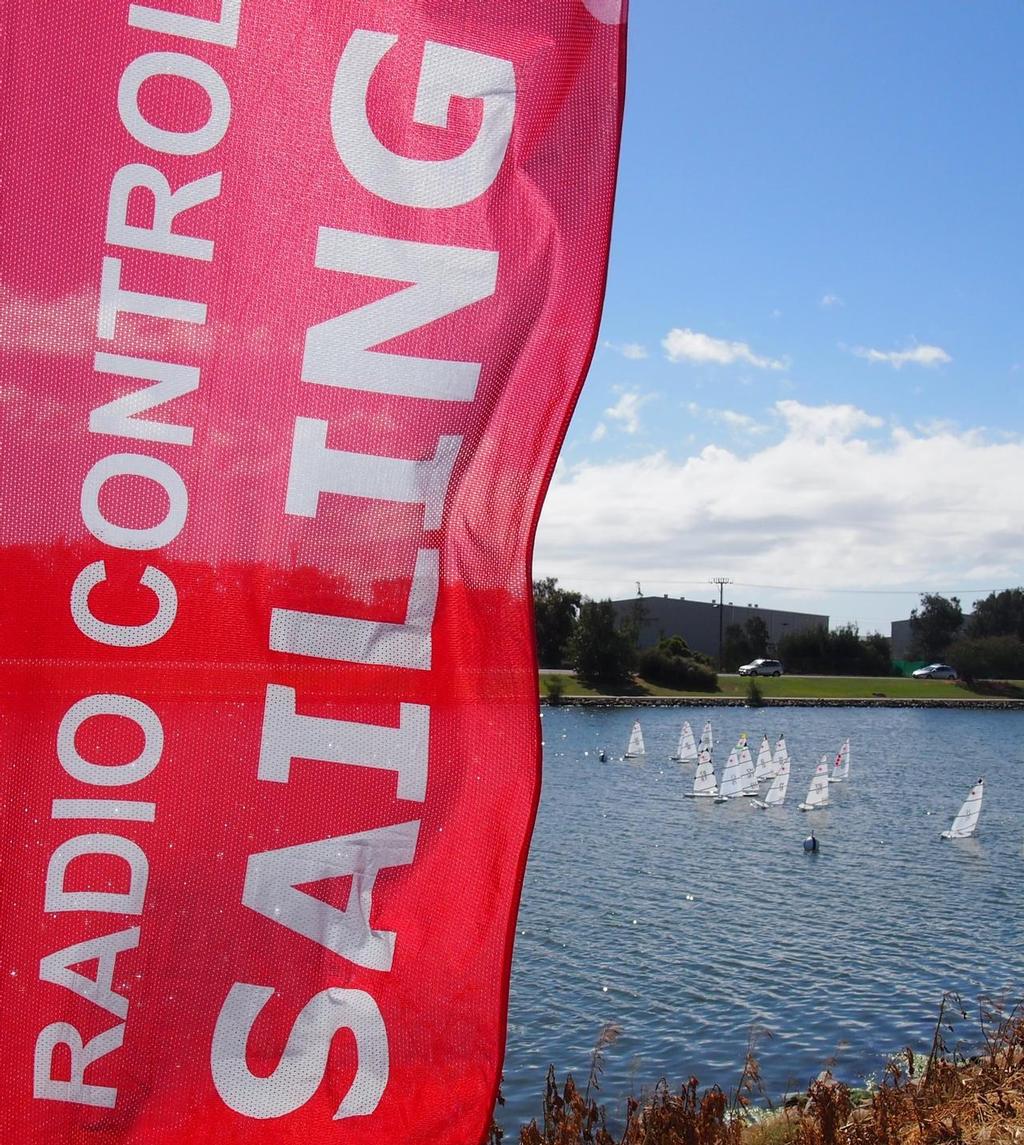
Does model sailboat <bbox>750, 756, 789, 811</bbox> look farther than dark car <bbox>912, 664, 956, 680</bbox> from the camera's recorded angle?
No

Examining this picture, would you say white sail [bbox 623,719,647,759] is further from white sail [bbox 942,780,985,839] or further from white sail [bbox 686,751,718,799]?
white sail [bbox 942,780,985,839]

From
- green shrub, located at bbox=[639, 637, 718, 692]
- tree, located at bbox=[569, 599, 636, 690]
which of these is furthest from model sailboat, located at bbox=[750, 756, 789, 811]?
green shrub, located at bbox=[639, 637, 718, 692]

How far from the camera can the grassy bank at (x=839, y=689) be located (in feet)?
308

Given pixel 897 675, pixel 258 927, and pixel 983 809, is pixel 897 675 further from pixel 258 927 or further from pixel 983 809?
pixel 258 927

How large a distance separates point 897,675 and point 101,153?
125225 mm

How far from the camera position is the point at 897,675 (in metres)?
121

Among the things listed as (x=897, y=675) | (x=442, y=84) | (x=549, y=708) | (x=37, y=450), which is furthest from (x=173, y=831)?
(x=897, y=675)

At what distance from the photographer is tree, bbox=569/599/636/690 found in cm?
9506

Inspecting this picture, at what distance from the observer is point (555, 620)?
10238cm

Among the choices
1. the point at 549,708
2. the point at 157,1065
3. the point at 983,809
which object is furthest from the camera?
the point at 549,708

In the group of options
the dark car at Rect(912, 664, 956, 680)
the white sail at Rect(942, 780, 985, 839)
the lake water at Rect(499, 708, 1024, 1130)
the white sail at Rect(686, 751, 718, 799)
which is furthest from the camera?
the dark car at Rect(912, 664, 956, 680)

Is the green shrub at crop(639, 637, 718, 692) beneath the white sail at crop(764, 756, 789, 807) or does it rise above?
above

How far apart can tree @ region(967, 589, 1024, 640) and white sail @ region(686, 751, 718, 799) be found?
90333 millimetres

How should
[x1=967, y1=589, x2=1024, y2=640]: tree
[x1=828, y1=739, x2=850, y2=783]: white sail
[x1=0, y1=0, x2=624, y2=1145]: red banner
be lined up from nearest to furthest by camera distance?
[x1=0, y1=0, x2=624, y2=1145]: red banner < [x1=828, y1=739, x2=850, y2=783]: white sail < [x1=967, y1=589, x2=1024, y2=640]: tree
